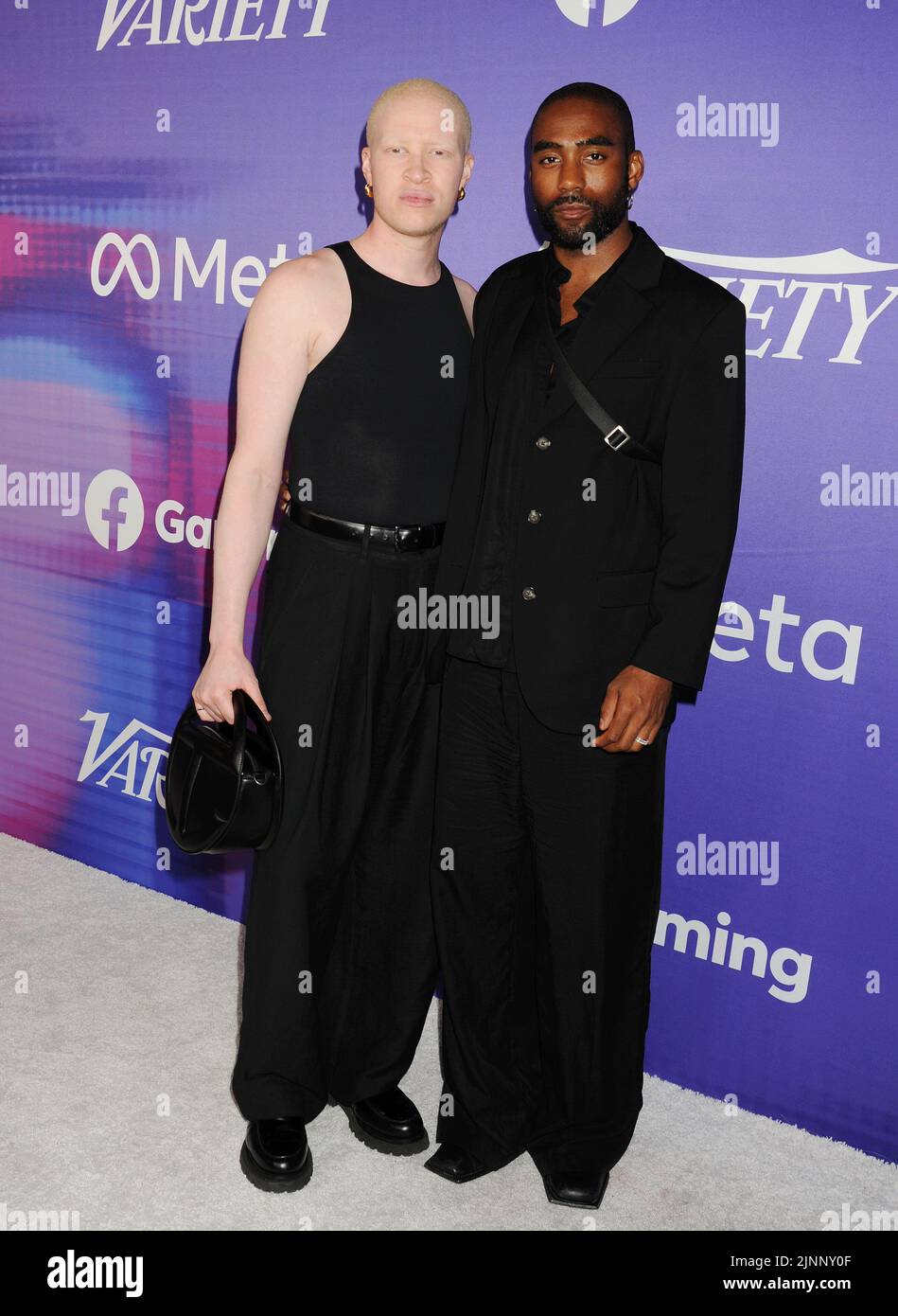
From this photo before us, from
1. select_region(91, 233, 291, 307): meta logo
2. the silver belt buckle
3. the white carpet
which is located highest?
select_region(91, 233, 291, 307): meta logo

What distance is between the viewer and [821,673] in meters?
2.74

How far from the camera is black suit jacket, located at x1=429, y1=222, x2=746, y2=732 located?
225cm

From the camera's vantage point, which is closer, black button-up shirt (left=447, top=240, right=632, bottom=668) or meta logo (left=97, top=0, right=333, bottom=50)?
black button-up shirt (left=447, top=240, right=632, bottom=668)

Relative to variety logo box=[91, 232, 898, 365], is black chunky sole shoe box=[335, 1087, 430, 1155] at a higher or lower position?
lower

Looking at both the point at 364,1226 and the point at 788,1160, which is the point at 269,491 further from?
the point at 788,1160

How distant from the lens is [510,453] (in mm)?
2357

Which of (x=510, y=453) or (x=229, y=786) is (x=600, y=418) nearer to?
(x=510, y=453)

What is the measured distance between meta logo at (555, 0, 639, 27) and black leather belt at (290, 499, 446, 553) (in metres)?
1.11

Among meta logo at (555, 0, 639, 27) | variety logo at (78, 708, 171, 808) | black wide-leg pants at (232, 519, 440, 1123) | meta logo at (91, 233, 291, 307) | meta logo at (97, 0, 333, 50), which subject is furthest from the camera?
variety logo at (78, 708, 171, 808)

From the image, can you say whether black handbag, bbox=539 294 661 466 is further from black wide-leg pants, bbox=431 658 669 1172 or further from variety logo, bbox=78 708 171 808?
variety logo, bbox=78 708 171 808

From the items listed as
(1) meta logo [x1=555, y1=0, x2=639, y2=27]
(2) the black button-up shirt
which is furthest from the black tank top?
(1) meta logo [x1=555, y1=0, x2=639, y2=27]

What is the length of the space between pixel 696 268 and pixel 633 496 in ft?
2.22

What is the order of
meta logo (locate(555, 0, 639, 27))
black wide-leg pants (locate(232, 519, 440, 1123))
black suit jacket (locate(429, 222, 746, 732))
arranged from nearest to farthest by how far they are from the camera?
black suit jacket (locate(429, 222, 746, 732)), black wide-leg pants (locate(232, 519, 440, 1123)), meta logo (locate(555, 0, 639, 27))

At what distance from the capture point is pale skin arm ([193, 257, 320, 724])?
2.38m
